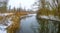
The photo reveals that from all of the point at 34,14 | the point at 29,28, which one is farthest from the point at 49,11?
the point at 29,28

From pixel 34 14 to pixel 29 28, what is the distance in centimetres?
14

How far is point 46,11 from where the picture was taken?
1.20 m

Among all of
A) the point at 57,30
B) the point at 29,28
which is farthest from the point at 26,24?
the point at 57,30

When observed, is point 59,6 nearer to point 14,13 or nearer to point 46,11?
point 46,11

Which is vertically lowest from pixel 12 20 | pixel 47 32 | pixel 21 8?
pixel 47 32

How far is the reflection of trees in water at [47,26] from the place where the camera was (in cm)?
120

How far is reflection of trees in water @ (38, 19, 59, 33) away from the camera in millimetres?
1197

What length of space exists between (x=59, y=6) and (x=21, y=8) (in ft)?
1.20

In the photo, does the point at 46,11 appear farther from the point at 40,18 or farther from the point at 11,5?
the point at 11,5

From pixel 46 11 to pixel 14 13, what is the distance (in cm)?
31

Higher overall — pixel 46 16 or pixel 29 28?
pixel 46 16

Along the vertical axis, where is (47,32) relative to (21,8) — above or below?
below

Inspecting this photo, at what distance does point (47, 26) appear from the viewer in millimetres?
1202

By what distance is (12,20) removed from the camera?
3.86ft
